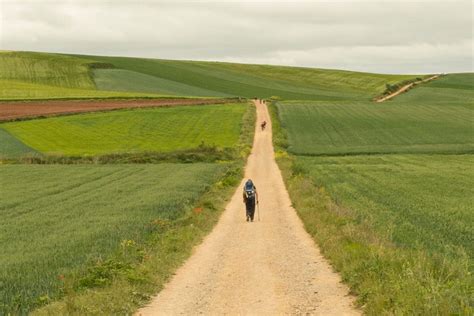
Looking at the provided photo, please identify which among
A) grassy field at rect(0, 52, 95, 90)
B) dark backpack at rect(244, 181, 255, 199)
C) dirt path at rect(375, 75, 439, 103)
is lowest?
dark backpack at rect(244, 181, 255, 199)

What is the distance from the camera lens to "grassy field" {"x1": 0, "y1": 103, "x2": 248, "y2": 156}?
Answer: 6312 centimetres

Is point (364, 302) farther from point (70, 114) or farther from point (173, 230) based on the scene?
point (70, 114)

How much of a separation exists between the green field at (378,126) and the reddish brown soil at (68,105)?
1890 cm

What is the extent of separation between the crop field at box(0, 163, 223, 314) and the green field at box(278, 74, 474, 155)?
21.5 meters

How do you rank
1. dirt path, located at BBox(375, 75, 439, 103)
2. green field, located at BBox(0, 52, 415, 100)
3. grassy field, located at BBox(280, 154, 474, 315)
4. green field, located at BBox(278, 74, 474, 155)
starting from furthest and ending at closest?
dirt path, located at BBox(375, 75, 439, 103)
green field, located at BBox(0, 52, 415, 100)
green field, located at BBox(278, 74, 474, 155)
grassy field, located at BBox(280, 154, 474, 315)

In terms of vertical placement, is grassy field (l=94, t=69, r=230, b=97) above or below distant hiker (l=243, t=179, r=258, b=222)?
above

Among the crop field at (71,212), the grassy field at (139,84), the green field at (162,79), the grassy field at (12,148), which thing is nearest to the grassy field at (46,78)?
the green field at (162,79)

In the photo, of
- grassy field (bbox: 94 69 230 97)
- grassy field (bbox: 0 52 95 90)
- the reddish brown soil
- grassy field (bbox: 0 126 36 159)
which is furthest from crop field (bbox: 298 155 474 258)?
grassy field (bbox: 0 52 95 90)

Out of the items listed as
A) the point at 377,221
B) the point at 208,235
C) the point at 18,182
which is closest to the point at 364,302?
the point at 377,221

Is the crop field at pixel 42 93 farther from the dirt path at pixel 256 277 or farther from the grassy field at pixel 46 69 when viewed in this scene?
the dirt path at pixel 256 277

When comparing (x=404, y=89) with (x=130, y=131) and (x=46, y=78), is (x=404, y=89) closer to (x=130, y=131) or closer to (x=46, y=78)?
(x=46, y=78)

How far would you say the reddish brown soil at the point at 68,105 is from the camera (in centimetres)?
7911

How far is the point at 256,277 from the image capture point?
16219 mm

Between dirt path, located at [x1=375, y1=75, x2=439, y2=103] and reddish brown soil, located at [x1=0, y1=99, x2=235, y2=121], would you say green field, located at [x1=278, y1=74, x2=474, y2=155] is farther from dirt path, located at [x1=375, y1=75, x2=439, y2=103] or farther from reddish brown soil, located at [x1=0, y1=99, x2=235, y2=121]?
reddish brown soil, located at [x1=0, y1=99, x2=235, y2=121]
